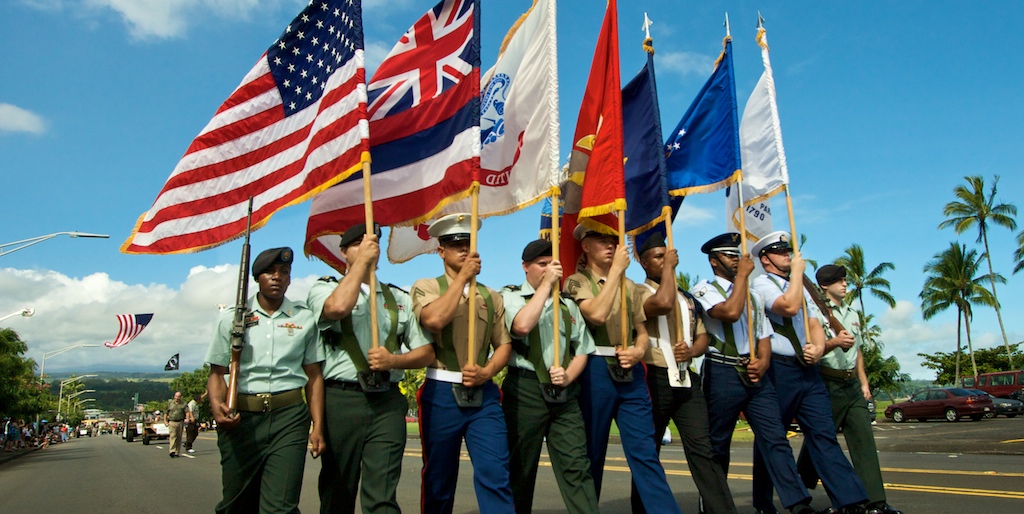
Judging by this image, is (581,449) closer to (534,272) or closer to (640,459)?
(640,459)

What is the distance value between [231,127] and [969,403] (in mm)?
27403

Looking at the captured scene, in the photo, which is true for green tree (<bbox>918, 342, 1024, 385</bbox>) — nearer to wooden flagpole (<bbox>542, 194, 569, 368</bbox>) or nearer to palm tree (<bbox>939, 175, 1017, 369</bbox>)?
palm tree (<bbox>939, 175, 1017, 369</bbox>)

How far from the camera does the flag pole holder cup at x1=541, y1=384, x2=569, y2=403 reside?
4.62m

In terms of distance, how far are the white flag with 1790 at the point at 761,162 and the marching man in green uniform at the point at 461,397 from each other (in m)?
3.28

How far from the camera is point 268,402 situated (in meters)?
4.41

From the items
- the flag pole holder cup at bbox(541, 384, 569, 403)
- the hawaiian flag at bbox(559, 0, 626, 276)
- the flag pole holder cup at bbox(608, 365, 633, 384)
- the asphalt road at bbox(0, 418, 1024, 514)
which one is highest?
the hawaiian flag at bbox(559, 0, 626, 276)

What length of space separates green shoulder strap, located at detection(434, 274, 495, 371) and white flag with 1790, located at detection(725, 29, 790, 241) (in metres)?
3.20

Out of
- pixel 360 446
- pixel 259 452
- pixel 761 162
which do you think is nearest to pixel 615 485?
pixel 761 162

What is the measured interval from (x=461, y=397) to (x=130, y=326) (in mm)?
23570

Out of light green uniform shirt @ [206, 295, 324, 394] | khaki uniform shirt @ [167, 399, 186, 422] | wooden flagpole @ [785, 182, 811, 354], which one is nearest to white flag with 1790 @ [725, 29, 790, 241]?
wooden flagpole @ [785, 182, 811, 354]

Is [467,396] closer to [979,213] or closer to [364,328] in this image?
[364,328]

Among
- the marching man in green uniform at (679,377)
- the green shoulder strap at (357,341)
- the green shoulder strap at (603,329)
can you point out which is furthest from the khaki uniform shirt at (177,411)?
the green shoulder strap at (603,329)

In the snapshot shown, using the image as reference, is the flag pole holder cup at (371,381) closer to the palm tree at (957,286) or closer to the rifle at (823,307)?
the rifle at (823,307)

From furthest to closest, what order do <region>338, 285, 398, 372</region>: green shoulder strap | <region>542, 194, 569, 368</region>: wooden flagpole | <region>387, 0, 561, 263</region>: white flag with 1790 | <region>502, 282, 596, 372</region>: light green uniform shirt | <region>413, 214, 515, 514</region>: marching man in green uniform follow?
1. <region>387, 0, 561, 263</region>: white flag with 1790
2. <region>502, 282, 596, 372</region>: light green uniform shirt
3. <region>542, 194, 569, 368</region>: wooden flagpole
4. <region>338, 285, 398, 372</region>: green shoulder strap
5. <region>413, 214, 515, 514</region>: marching man in green uniform
